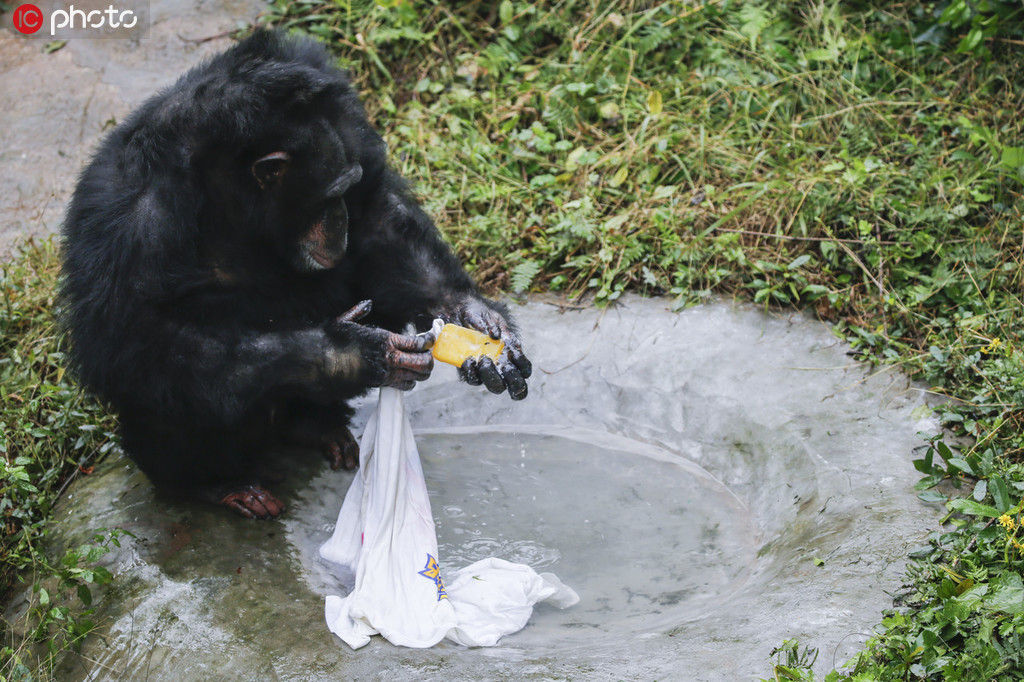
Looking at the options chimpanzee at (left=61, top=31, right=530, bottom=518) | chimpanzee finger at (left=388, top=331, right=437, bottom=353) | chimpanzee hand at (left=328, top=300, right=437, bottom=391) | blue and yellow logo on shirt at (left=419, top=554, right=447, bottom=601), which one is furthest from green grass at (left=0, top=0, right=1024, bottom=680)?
chimpanzee finger at (left=388, top=331, right=437, bottom=353)

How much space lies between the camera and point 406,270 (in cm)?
459

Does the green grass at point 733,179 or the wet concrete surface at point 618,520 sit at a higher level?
the green grass at point 733,179

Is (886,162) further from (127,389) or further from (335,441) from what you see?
(127,389)

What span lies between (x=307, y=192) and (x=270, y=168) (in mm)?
166

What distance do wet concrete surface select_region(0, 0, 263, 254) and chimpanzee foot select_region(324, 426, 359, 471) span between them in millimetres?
2775

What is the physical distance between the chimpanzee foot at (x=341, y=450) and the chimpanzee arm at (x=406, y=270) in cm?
57

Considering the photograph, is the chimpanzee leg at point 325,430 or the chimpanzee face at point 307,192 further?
the chimpanzee leg at point 325,430

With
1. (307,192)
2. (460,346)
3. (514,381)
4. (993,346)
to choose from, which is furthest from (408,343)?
(993,346)

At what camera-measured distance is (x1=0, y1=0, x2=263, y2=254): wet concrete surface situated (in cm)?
649

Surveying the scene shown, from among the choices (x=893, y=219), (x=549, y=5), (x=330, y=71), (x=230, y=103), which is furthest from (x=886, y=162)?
(x=230, y=103)

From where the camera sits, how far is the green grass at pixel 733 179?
428 centimetres

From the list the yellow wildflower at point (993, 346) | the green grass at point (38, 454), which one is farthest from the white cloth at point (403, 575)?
the yellow wildflower at point (993, 346)

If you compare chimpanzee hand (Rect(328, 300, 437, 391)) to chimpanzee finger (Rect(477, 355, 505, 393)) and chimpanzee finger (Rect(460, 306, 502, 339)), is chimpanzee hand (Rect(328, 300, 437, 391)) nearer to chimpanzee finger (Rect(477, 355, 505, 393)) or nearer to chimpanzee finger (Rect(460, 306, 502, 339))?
chimpanzee finger (Rect(477, 355, 505, 393))

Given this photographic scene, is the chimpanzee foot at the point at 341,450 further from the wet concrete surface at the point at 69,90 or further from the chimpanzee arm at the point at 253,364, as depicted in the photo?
the wet concrete surface at the point at 69,90
